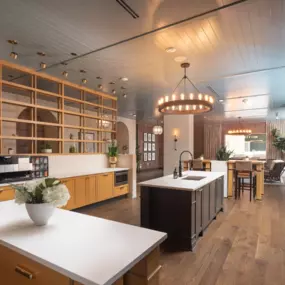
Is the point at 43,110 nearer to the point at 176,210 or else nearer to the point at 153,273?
the point at 176,210

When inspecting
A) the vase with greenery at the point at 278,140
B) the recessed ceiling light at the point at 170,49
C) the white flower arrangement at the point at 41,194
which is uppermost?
the recessed ceiling light at the point at 170,49

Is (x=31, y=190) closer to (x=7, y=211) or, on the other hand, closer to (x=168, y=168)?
(x=7, y=211)

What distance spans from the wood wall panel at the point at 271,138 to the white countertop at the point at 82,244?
1287 centimetres

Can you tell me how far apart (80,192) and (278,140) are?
35.1 ft

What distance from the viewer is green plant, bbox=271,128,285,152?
1121cm

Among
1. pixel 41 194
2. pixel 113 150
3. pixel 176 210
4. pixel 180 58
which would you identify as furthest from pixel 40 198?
pixel 113 150

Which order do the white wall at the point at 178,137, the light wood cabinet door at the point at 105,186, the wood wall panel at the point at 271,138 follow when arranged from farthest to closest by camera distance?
the wood wall panel at the point at 271,138, the white wall at the point at 178,137, the light wood cabinet door at the point at 105,186

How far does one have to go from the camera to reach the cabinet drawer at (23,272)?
0.98 m

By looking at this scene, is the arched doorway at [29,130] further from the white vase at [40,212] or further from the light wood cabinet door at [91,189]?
the white vase at [40,212]

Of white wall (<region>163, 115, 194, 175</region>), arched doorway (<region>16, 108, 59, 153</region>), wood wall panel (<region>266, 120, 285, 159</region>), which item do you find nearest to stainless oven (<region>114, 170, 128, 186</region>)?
arched doorway (<region>16, 108, 59, 153</region>)

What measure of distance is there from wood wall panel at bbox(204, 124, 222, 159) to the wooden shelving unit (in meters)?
7.26

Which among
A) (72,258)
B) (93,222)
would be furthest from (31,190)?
(72,258)

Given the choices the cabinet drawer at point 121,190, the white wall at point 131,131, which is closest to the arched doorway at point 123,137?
the white wall at point 131,131

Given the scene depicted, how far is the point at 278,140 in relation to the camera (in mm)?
11414
